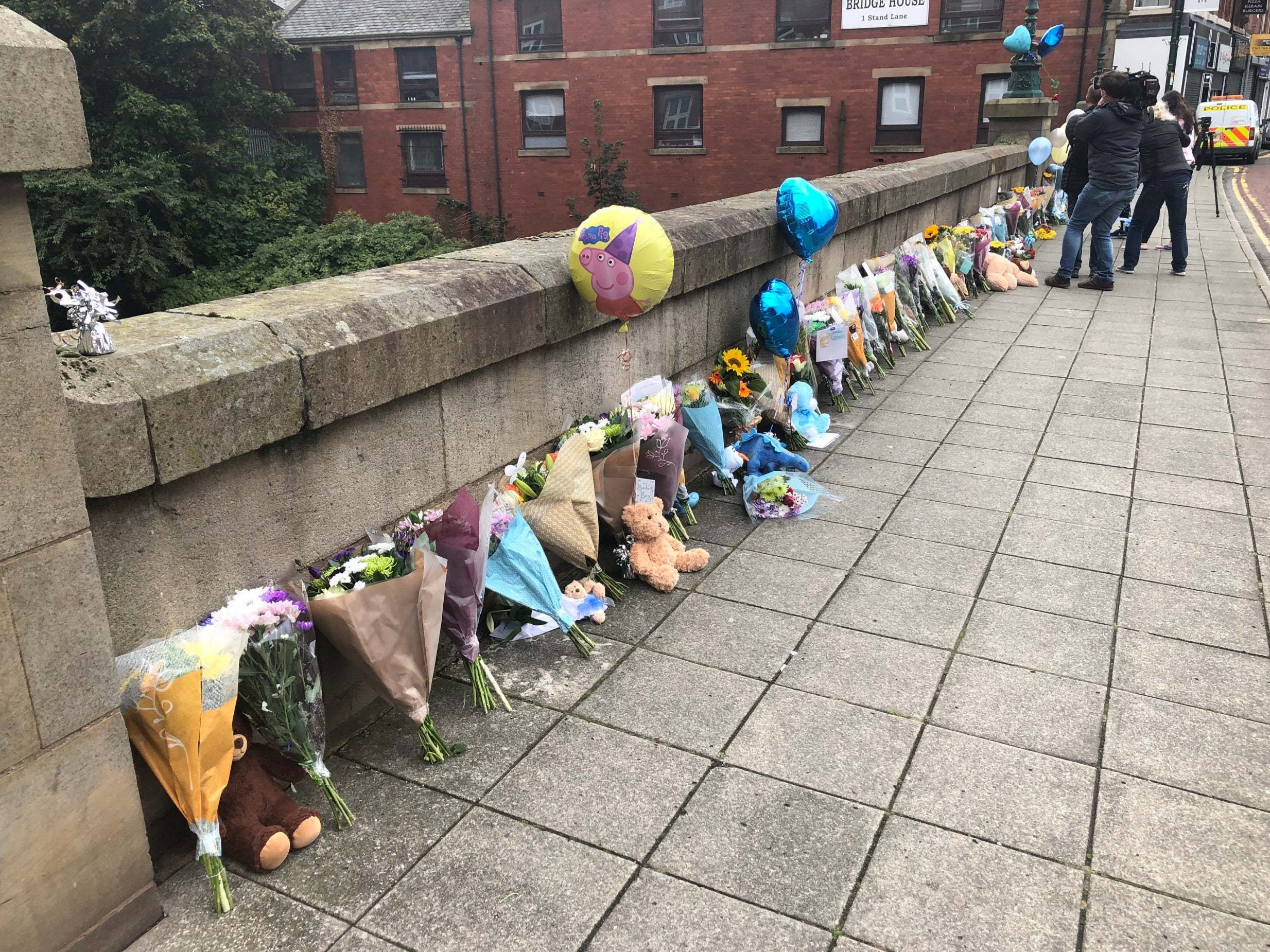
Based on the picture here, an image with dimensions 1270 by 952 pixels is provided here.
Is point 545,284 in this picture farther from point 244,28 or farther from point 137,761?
point 244,28

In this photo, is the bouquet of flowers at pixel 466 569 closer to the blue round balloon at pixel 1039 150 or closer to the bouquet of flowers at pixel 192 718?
the bouquet of flowers at pixel 192 718

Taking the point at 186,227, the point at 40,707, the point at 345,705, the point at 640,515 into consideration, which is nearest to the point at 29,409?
the point at 40,707

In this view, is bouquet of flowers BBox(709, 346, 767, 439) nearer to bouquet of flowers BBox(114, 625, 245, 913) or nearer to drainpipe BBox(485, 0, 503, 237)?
bouquet of flowers BBox(114, 625, 245, 913)

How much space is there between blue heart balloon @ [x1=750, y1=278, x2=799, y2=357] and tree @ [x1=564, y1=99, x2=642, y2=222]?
2811cm

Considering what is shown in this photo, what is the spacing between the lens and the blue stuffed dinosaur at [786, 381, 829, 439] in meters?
6.25

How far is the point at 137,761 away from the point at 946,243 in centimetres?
884

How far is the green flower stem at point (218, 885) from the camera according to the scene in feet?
8.59

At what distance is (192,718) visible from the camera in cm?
258

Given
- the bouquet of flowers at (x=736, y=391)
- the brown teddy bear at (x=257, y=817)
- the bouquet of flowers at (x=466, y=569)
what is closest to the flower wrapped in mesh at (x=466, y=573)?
the bouquet of flowers at (x=466, y=569)

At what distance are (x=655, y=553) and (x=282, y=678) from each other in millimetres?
1955

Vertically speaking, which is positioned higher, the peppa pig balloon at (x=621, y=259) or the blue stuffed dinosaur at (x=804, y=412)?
the peppa pig balloon at (x=621, y=259)

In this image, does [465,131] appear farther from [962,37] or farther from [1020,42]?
[1020,42]

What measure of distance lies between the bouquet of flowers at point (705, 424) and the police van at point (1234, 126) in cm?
3404

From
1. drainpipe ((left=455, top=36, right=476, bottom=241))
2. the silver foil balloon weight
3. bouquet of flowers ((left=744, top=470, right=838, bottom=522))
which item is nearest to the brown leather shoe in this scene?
bouquet of flowers ((left=744, top=470, right=838, bottom=522))
